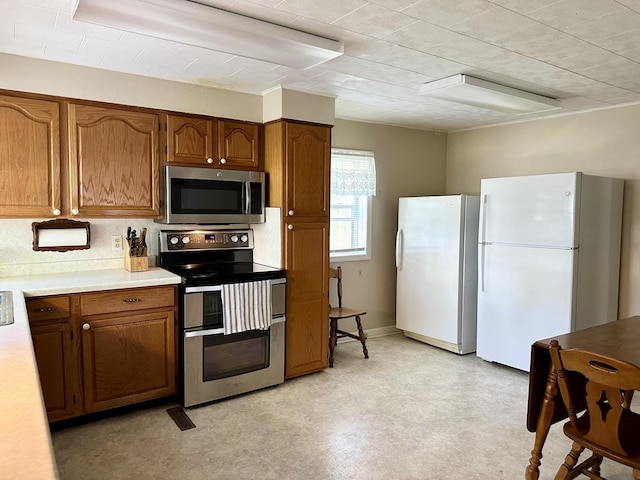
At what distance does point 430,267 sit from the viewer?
4.66 meters

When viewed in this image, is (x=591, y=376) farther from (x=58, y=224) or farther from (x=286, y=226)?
(x=58, y=224)

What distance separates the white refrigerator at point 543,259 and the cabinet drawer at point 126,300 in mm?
2719

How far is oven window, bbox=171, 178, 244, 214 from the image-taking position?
11.1 feet

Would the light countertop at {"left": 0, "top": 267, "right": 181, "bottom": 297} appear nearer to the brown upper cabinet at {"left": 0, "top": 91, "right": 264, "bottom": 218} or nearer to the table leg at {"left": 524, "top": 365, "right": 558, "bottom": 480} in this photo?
the brown upper cabinet at {"left": 0, "top": 91, "right": 264, "bottom": 218}

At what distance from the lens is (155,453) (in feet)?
8.67

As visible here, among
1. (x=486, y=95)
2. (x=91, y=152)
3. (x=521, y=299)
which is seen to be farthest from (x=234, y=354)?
(x=486, y=95)

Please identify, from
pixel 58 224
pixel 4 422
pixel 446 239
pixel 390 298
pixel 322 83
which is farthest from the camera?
pixel 390 298

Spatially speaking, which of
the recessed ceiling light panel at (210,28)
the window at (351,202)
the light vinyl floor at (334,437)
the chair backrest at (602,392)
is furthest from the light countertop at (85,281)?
the chair backrest at (602,392)

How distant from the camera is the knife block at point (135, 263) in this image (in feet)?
10.8

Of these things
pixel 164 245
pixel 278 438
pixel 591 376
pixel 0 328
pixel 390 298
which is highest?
pixel 164 245

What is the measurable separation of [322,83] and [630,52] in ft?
6.30

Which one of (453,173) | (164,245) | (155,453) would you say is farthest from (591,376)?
(453,173)

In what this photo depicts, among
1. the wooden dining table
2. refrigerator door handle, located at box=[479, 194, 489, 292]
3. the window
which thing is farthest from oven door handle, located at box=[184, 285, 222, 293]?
refrigerator door handle, located at box=[479, 194, 489, 292]

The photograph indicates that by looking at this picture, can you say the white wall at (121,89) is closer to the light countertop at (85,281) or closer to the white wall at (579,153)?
the light countertop at (85,281)
